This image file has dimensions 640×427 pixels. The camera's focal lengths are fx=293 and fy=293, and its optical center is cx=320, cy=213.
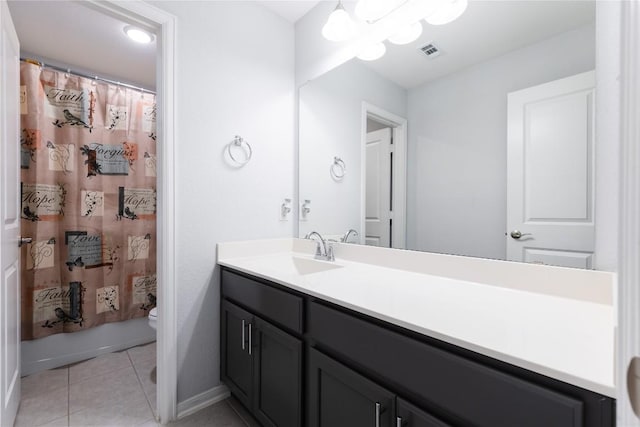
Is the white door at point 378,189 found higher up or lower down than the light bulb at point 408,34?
lower down

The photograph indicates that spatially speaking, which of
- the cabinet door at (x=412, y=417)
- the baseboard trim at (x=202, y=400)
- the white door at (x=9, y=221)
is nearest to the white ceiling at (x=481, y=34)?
the cabinet door at (x=412, y=417)

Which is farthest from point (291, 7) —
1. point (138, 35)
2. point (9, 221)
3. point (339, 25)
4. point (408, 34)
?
point (9, 221)

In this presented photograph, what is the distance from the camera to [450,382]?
71 cm

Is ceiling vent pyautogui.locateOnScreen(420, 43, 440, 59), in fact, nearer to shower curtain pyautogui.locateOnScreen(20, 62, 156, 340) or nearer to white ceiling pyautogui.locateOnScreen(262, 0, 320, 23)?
white ceiling pyautogui.locateOnScreen(262, 0, 320, 23)

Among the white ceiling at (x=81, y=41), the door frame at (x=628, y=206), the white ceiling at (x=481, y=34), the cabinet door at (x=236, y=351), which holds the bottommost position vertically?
the cabinet door at (x=236, y=351)

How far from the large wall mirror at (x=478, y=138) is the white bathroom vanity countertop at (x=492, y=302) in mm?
79

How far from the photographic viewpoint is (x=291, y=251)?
6.70 ft

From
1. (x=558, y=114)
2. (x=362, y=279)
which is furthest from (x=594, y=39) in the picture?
(x=362, y=279)

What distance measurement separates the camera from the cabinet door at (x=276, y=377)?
3.84ft

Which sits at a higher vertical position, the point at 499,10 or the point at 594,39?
the point at 499,10

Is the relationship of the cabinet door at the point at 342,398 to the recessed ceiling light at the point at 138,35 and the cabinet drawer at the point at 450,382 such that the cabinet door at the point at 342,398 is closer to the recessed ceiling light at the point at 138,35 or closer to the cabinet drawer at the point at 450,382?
the cabinet drawer at the point at 450,382

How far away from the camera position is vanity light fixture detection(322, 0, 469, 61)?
4.32 ft

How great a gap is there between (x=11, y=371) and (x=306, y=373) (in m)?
1.53

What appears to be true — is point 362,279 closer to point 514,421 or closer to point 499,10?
point 514,421
